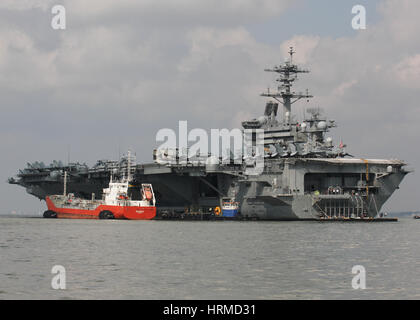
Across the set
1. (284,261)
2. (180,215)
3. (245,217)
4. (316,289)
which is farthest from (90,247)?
(180,215)

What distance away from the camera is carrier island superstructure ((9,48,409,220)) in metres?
51.2

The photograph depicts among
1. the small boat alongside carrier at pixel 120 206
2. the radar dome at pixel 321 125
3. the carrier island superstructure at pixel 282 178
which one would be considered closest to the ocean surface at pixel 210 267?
the carrier island superstructure at pixel 282 178

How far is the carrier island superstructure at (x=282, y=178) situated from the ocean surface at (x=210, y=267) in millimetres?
18452

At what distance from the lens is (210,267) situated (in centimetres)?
2061

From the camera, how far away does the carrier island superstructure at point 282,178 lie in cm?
5119

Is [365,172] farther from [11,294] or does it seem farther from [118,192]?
[11,294]

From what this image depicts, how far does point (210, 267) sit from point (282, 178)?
105ft

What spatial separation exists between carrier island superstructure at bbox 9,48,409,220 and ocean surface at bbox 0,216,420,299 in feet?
60.5

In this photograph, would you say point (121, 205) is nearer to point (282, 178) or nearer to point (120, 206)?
point (120, 206)

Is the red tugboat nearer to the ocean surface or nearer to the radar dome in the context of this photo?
the radar dome

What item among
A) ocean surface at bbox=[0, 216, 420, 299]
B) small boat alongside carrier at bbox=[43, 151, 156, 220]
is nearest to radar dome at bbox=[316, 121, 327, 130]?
small boat alongside carrier at bbox=[43, 151, 156, 220]

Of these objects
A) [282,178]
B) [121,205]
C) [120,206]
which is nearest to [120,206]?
[120,206]

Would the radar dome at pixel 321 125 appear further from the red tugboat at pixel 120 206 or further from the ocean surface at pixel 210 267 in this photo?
the ocean surface at pixel 210 267

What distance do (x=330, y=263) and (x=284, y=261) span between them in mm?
1585
